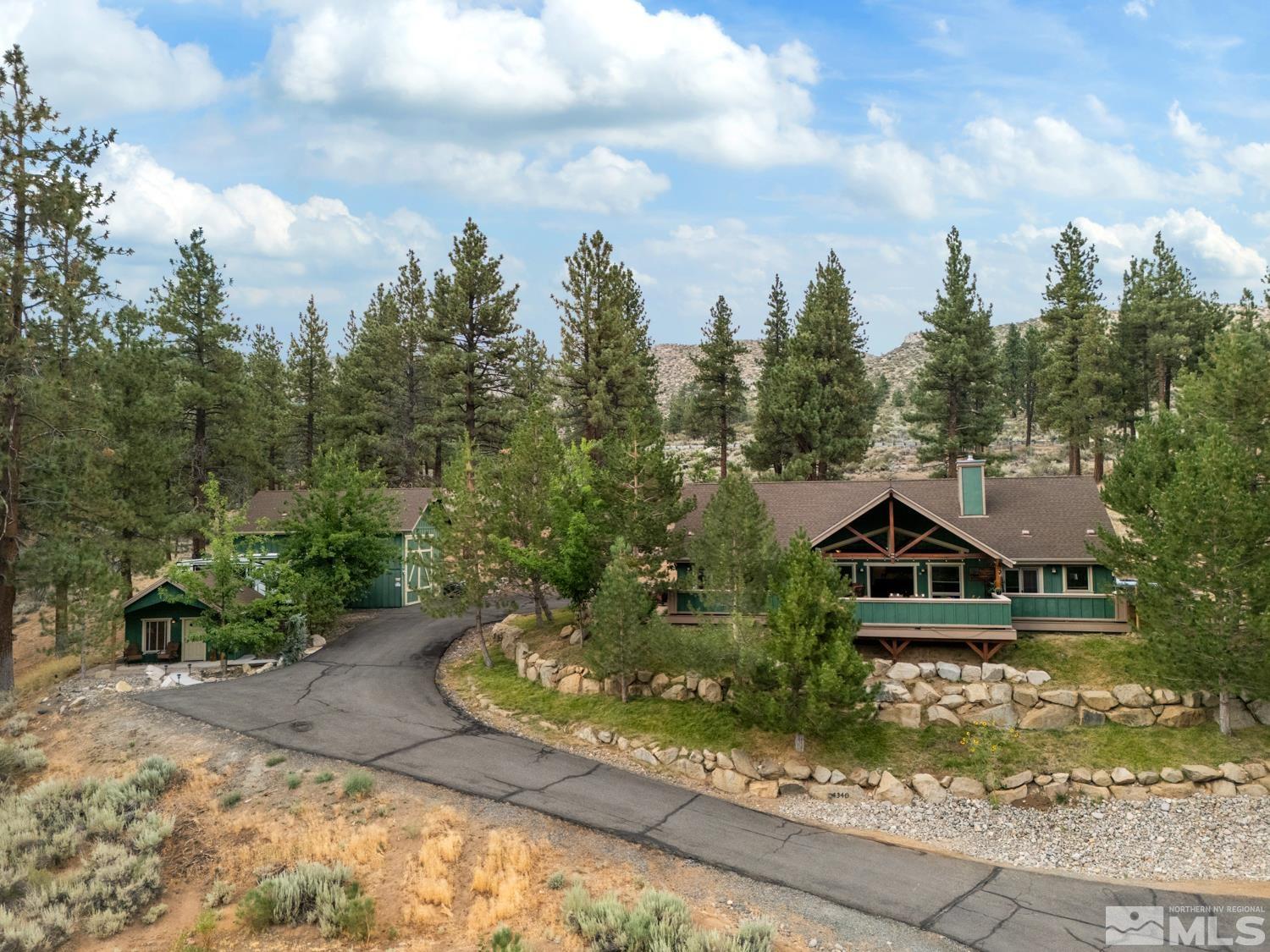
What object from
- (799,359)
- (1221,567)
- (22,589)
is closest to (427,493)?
(22,589)

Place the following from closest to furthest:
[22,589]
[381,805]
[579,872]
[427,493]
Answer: [579,872], [381,805], [22,589], [427,493]

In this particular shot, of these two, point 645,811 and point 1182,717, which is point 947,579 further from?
point 645,811

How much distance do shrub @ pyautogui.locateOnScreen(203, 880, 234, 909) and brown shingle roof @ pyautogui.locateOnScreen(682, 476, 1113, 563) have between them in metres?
17.9

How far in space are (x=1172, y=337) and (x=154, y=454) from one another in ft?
185

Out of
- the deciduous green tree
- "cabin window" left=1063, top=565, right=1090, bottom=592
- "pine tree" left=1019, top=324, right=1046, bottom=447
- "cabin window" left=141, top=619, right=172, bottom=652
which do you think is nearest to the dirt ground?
"cabin window" left=141, top=619, right=172, bottom=652

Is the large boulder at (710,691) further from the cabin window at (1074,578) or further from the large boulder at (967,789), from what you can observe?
the cabin window at (1074,578)

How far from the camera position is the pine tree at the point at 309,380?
2077 inches

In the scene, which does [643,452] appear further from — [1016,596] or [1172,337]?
[1172,337]

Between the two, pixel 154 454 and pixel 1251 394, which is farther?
pixel 154 454

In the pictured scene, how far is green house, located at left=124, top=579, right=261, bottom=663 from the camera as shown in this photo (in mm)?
30750

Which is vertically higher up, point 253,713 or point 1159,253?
point 1159,253

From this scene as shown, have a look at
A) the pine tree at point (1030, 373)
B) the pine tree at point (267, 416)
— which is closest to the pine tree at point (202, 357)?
the pine tree at point (267, 416)

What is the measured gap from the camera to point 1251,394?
27.0 metres

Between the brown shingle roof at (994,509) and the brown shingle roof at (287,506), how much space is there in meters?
15.0
